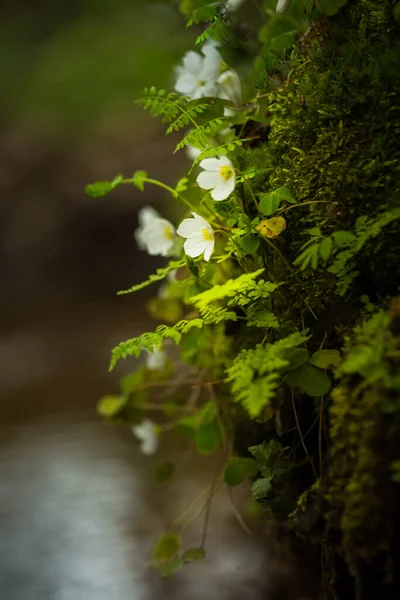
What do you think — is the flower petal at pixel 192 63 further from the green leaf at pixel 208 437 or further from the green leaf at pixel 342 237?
the green leaf at pixel 208 437

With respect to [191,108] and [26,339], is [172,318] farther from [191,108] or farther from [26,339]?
[26,339]

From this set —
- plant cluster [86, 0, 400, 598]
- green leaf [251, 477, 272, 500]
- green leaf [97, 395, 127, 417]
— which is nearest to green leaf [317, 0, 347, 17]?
plant cluster [86, 0, 400, 598]

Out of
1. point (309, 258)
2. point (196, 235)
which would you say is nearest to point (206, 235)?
point (196, 235)

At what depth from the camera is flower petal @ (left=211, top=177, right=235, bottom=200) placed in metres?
0.73

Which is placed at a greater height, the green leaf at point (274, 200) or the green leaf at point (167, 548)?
the green leaf at point (274, 200)

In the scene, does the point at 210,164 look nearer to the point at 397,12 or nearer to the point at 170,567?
the point at 397,12

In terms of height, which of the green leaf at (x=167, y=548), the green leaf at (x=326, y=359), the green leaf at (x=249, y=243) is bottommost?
the green leaf at (x=167, y=548)

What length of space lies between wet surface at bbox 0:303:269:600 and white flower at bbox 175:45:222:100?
756 mm

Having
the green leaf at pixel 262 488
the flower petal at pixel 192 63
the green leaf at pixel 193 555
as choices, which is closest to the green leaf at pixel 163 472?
the green leaf at pixel 193 555

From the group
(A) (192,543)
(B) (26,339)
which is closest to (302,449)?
(A) (192,543)

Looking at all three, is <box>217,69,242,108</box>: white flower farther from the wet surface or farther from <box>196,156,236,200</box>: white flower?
the wet surface

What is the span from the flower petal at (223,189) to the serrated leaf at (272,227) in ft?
0.20

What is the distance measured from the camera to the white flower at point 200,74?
91 cm

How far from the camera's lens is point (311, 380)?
2.22 ft
